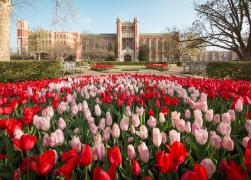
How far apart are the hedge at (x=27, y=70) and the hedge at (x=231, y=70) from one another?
8589 mm

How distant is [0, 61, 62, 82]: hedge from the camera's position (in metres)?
14.6

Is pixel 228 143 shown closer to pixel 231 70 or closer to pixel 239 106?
pixel 239 106

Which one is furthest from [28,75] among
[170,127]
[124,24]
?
[124,24]

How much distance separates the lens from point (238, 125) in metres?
2.81

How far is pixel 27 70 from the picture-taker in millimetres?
15156

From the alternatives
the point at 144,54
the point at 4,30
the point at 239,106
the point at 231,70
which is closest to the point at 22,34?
the point at 144,54

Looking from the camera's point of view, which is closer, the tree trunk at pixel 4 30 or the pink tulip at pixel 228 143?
the pink tulip at pixel 228 143

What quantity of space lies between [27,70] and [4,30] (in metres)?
3.51

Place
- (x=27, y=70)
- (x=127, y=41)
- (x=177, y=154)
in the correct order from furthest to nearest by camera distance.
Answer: (x=127, y=41)
(x=27, y=70)
(x=177, y=154)

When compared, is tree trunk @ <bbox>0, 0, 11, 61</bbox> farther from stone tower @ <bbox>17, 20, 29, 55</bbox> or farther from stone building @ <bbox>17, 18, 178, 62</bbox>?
stone tower @ <bbox>17, 20, 29, 55</bbox>

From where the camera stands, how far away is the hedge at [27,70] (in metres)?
14.6

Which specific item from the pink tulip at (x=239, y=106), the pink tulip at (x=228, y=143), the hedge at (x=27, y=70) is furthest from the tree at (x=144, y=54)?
the pink tulip at (x=228, y=143)

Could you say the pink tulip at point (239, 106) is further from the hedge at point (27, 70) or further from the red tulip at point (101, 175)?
the hedge at point (27, 70)

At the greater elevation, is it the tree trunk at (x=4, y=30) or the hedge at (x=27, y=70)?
the tree trunk at (x=4, y=30)
